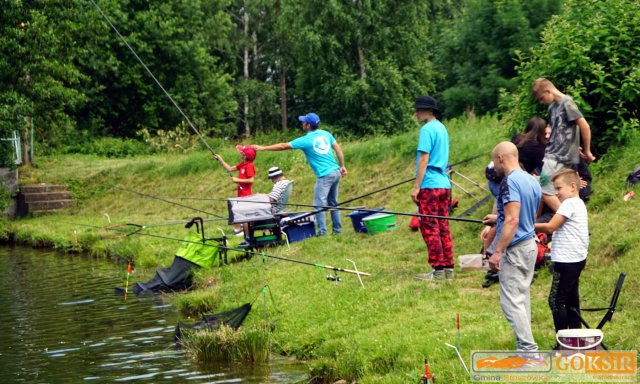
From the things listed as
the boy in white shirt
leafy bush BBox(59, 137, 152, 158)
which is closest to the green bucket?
the boy in white shirt

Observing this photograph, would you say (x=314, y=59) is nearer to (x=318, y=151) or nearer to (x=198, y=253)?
(x=318, y=151)

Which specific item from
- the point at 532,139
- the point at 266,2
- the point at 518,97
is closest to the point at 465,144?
the point at 518,97

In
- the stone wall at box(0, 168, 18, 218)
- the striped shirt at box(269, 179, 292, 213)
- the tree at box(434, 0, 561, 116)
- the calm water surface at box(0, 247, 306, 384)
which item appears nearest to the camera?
the calm water surface at box(0, 247, 306, 384)

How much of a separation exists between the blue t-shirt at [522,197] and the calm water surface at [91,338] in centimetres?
245

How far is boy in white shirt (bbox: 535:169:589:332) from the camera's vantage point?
20.6 ft

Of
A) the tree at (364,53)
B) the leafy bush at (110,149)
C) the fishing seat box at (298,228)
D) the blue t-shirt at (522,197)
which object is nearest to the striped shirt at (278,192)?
the fishing seat box at (298,228)

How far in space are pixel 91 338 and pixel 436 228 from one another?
13.2 feet

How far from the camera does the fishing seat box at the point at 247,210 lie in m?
12.2

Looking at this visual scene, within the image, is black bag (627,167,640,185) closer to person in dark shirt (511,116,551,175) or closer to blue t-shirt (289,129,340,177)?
person in dark shirt (511,116,551,175)

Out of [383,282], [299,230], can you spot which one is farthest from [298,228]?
[383,282]

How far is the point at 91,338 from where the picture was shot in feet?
32.1

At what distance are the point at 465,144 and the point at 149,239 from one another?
6318mm

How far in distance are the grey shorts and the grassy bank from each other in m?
0.84

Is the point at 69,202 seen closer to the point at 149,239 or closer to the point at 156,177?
the point at 156,177
